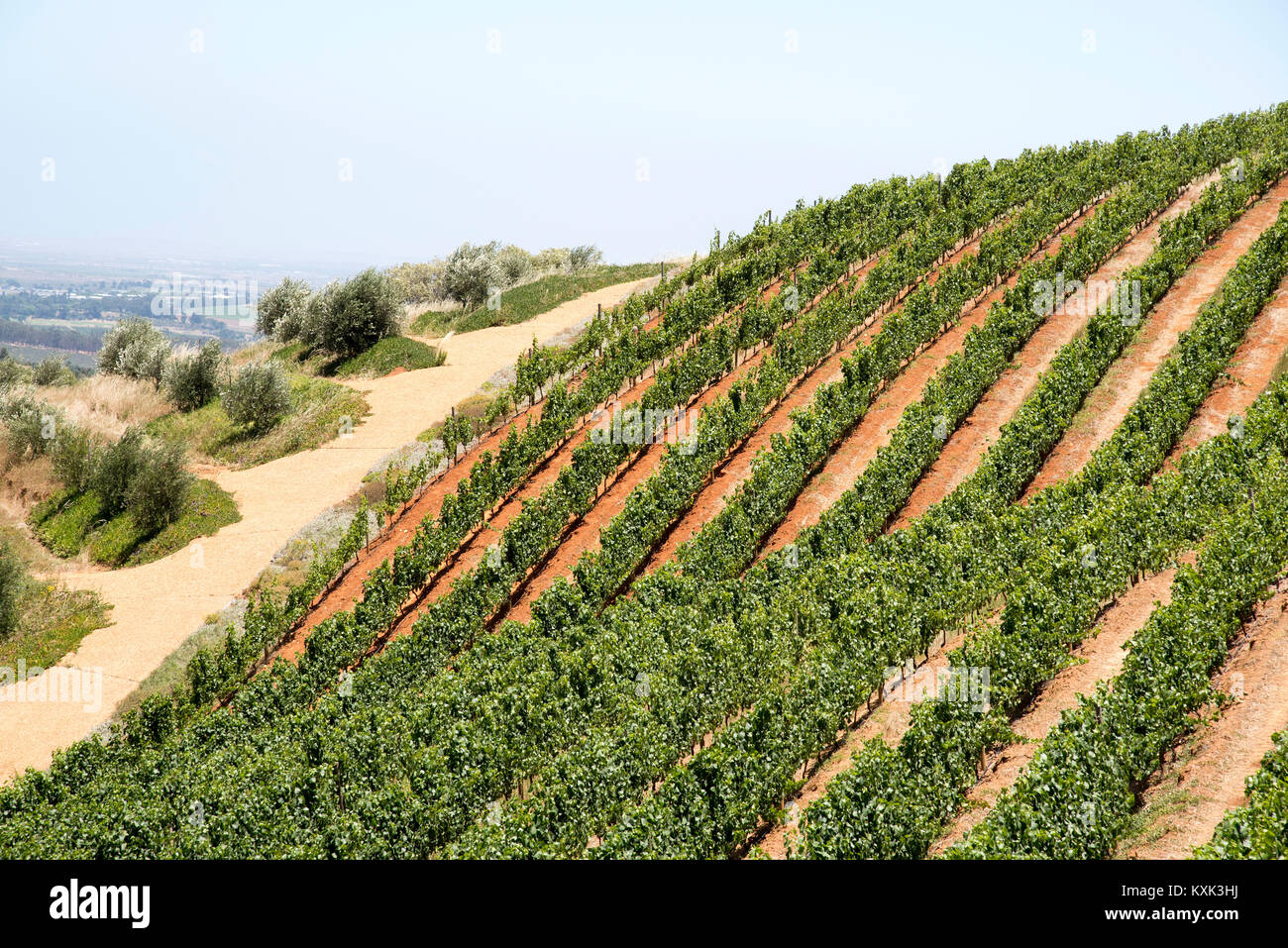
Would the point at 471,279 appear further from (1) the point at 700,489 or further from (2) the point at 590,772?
(2) the point at 590,772

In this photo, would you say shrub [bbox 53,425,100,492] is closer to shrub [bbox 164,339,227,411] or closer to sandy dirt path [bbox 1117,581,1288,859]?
shrub [bbox 164,339,227,411]

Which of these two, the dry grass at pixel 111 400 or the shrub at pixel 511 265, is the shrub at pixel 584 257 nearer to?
the shrub at pixel 511 265

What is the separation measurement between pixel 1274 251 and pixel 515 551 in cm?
3173

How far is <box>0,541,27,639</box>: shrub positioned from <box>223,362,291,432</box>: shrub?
14.1m

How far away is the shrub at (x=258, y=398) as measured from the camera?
41.7m

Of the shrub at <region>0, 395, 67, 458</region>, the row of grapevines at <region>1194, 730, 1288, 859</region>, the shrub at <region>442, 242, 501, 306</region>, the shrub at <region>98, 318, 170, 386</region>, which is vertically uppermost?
the shrub at <region>442, 242, 501, 306</region>

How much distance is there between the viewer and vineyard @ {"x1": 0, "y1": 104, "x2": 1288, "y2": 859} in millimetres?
13930

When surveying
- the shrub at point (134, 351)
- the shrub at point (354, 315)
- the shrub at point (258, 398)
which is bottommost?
the shrub at point (258, 398)

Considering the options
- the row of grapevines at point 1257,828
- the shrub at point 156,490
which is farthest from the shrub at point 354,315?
the row of grapevines at point 1257,828

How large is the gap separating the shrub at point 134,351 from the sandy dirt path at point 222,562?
11.7 meters

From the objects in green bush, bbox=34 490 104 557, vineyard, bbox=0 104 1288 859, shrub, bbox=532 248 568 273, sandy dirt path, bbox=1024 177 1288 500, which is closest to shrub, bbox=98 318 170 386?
green bush, bbox=34 490 104 557

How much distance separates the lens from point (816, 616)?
776 inches

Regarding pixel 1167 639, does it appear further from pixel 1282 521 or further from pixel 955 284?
pixel 955 284
